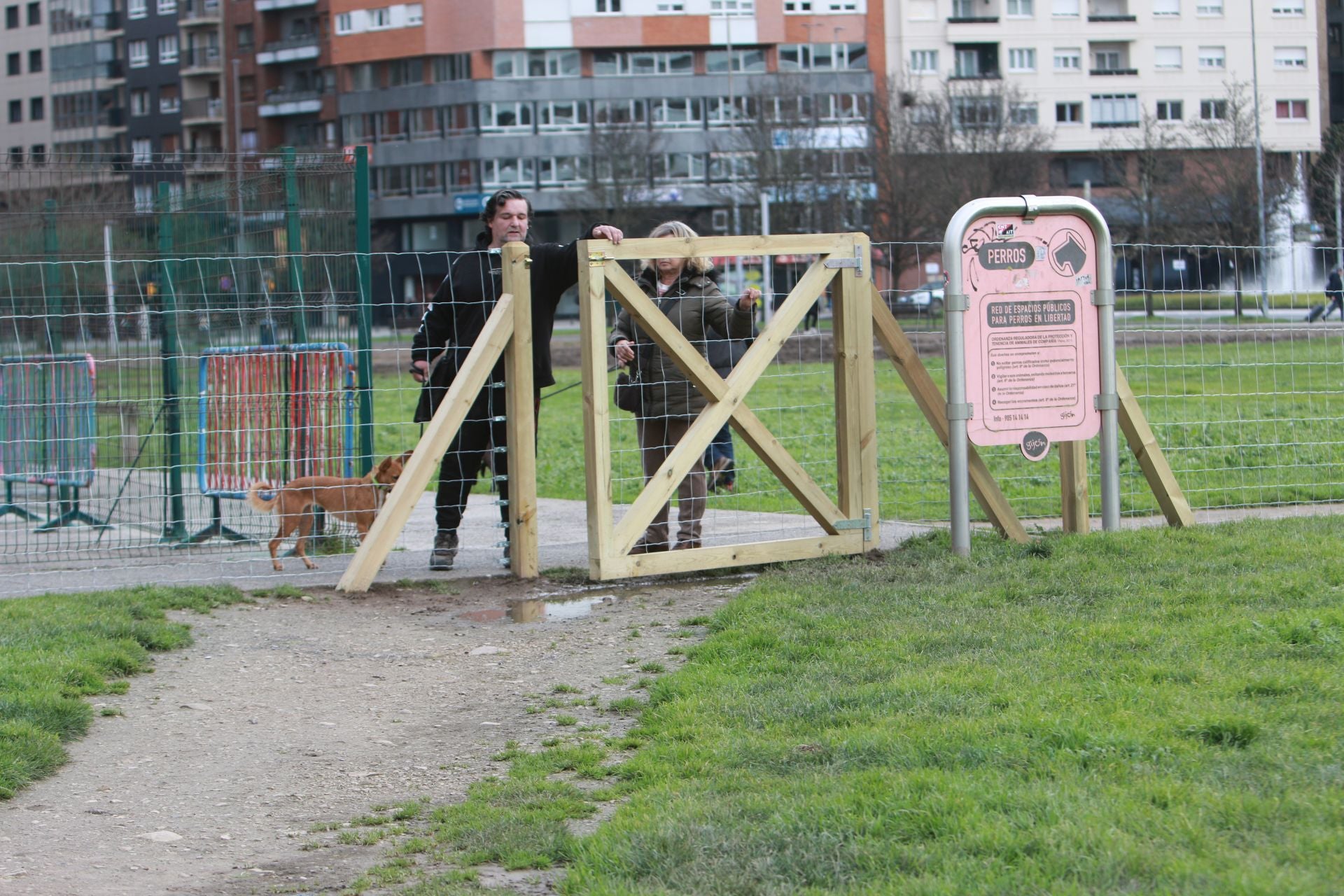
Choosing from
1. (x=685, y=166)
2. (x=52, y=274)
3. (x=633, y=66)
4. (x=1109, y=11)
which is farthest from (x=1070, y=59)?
(x=52, y=274)

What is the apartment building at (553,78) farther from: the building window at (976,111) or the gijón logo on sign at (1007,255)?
the gijón logo on sign at (1007,255)

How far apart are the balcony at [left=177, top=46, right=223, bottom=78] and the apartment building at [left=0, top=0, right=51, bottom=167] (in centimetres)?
1141

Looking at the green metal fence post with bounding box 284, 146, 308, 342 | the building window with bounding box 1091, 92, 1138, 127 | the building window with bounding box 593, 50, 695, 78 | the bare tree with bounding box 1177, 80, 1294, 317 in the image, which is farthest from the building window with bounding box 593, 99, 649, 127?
the green metal fence post with bounding box 284, 146, 308, 342

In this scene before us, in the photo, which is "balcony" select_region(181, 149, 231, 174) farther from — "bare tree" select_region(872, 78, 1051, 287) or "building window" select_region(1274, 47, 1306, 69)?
"building window" select_region(1274, 47, 1306, 69)

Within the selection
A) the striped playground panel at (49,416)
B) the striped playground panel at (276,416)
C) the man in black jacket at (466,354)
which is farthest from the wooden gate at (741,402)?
the striped playground panel at (49,416)

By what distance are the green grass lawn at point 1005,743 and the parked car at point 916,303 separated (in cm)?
318

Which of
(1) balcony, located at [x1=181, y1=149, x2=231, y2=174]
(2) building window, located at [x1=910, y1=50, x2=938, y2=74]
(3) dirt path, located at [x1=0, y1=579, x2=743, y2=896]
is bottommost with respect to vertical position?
(3) dirt path, located at [x1=0, y1=579, x2=743, y2=896]

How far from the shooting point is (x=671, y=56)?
78.6 metres

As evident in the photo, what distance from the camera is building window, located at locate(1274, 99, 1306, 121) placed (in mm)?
76812

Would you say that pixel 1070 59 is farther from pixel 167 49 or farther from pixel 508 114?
pixel 167 49

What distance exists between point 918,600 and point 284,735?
2831 millimetres

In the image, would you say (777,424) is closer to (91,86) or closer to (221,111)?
(221,111)

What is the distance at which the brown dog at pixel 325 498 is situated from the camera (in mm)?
9164

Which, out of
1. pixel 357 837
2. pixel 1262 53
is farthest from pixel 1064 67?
pixel 357 837
